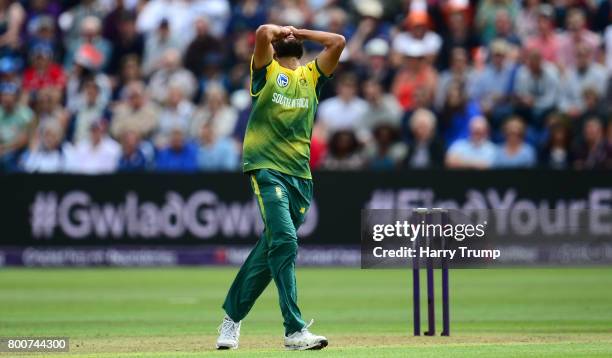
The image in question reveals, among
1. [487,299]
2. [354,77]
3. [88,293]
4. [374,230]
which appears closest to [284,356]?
[374,230]

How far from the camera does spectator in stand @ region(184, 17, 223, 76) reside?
2377 cm

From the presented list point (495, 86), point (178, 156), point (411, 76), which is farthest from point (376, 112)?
point (178, 156)

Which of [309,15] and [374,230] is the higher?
[309,15]

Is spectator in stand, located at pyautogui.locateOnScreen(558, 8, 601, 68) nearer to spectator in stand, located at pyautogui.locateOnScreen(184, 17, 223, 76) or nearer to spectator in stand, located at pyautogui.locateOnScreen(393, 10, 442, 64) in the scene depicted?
spectator in stand, located at pyautogui.locateOnScreen(393, 10, 442, 64)

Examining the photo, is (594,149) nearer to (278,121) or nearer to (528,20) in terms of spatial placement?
(528,20)

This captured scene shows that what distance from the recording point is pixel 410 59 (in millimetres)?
22359

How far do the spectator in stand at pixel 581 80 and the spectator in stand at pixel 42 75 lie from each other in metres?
8.27

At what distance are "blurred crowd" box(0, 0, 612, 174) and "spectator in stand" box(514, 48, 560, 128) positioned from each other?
24 mm

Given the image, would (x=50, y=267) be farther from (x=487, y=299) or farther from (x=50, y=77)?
(x=487, y=299)

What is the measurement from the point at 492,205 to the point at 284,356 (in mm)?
11648

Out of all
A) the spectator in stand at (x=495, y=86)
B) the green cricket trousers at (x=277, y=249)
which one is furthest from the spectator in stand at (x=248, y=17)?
the green cricket trousers at (x=277, y=249)

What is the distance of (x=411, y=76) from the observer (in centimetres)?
2244

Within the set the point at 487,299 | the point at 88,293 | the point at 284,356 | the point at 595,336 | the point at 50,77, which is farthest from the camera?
the point at 50,77

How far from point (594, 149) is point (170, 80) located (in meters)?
7.02
